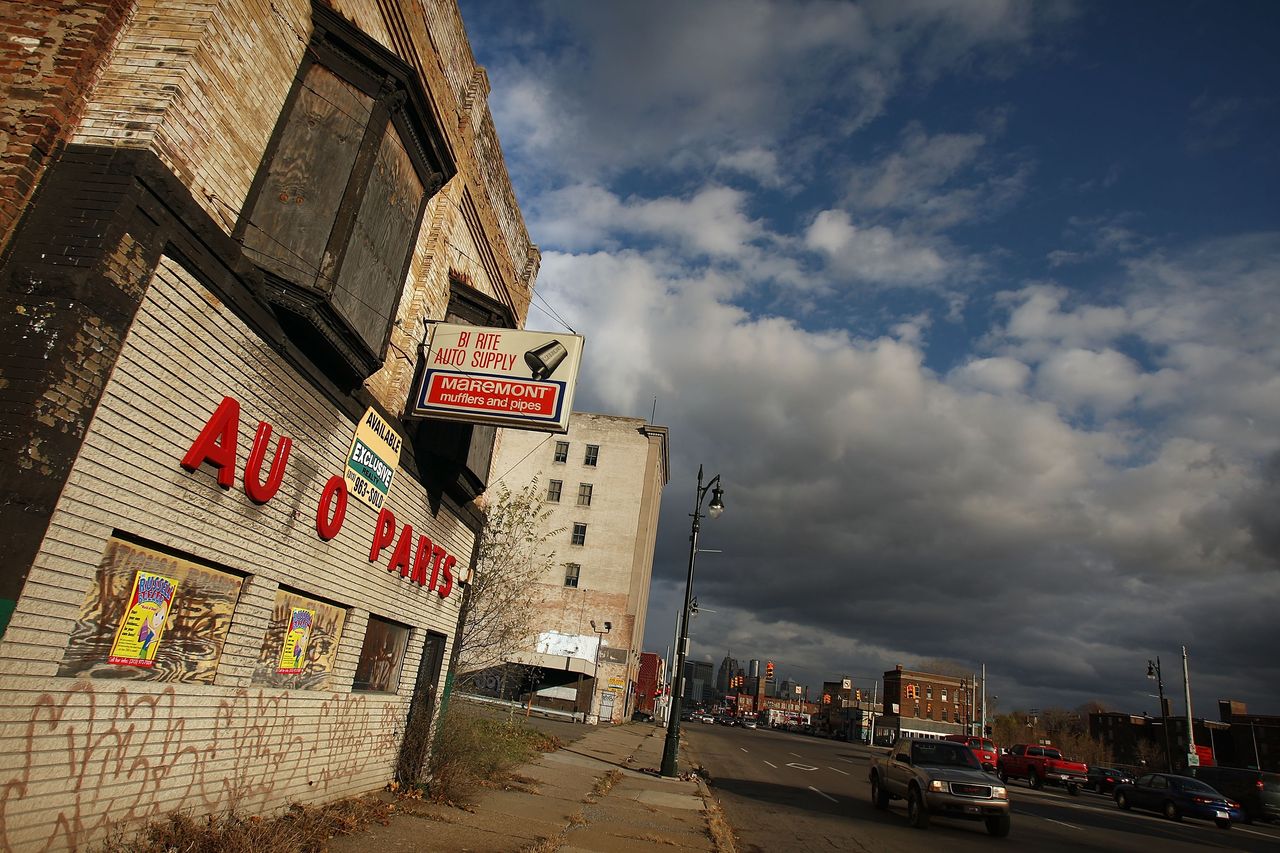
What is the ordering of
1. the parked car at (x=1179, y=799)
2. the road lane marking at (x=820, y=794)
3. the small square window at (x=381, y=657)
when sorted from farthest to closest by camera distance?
the parked car at (x=1179, y=799) → the road lane marking at (x=820, y=794) → the small square window at (x=381, y=657)

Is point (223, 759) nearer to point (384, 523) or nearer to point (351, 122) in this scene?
point (384, 523)

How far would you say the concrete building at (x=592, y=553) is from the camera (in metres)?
44.0

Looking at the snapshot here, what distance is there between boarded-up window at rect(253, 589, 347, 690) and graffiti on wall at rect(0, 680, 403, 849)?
0.20 meters

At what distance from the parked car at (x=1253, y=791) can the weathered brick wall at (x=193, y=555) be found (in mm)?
33173

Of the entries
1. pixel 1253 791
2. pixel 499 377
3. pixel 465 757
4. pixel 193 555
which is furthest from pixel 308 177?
pixel 1253 791

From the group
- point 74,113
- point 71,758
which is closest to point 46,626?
point 71,758

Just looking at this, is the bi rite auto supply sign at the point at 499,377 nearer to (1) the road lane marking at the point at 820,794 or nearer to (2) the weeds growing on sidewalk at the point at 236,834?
(2) the weeds growing on sidewalk at the point at 236,834

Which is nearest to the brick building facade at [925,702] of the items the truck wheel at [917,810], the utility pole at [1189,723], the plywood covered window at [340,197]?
the utility pole at [1189,723]

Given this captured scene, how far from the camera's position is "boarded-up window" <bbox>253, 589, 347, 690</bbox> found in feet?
23.9

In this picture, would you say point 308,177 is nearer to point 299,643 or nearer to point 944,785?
point 299,643

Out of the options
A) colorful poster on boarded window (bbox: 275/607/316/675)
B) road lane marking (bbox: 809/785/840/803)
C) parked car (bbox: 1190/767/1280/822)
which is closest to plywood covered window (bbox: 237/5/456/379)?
colorful poster on boarded window (bbox: 275/607/316/675)

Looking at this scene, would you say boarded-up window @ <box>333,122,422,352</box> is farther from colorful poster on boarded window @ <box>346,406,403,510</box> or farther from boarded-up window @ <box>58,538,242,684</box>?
boarded-up window @ <box>58,538,242,684</box>

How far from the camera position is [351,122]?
717 cm

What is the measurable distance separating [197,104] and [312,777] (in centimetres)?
686
